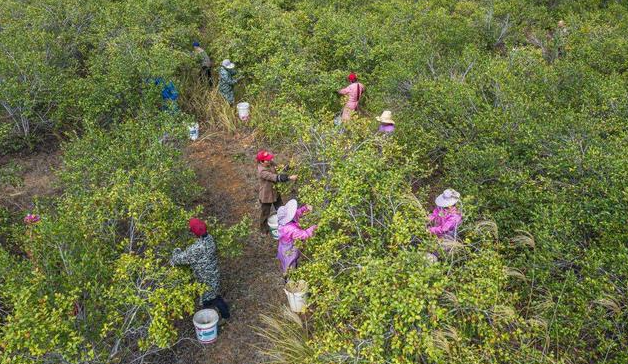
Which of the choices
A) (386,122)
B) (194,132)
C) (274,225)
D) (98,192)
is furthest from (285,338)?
(194,132)

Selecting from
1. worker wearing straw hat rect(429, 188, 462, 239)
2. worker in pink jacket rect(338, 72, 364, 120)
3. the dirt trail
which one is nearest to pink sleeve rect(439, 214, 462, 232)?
worker wearing straw hat rect(429, 188, 462, 239)

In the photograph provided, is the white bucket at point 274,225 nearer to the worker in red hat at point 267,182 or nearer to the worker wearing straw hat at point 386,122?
the worker in red hat at point 267,182

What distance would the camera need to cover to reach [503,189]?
5980mm

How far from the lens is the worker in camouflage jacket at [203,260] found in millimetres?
5176

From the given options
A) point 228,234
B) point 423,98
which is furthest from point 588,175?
point 228,234

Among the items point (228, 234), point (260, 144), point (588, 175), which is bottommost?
point (260, 144)

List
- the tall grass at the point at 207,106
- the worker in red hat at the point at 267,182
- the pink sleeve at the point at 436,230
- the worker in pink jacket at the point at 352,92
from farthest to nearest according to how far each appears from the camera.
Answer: the tall grass at the point at 207,106 → the worker in pink jacket at the point at 352,92 → the worker in red hat at the point at 267,182 → the pink sleeve at the point at 436,230

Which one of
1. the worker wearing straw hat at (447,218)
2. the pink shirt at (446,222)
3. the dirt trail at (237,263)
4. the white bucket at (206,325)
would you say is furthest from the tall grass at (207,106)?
the pink shirt at (446,222)

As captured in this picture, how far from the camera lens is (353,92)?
8523 millimetres

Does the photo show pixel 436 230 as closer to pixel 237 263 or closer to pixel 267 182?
pixel 267 182

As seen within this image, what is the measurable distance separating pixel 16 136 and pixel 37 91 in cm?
119

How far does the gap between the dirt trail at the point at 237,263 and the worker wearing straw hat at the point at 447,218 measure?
2.26 m

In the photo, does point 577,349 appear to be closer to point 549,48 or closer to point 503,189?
point 503,189

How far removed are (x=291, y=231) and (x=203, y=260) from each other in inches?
43.5
